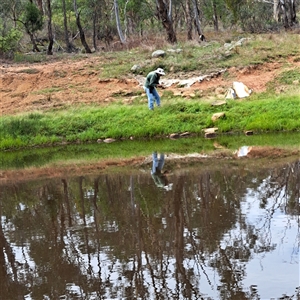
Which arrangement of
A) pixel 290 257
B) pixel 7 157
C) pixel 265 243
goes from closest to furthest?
pixel 290 257, pixel 265 243, pixel 7 157

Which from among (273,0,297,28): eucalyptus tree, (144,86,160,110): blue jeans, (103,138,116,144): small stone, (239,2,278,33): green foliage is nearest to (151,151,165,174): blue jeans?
(103,138,116,144): small stone

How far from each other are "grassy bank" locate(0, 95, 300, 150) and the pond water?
19.8 feet

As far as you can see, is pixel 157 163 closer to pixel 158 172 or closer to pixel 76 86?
pixel 158 172

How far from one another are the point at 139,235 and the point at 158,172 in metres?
4.26

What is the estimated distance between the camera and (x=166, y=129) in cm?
1728

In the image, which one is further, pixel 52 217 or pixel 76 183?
pixel 76 183

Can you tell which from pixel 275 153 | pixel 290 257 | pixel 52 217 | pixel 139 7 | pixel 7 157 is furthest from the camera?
pixel 139 7

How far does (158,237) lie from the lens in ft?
23.2

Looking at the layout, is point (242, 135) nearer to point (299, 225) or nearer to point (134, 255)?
point (299, 225)

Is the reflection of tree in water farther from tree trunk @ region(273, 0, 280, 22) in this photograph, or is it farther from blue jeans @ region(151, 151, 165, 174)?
tree trunk @ region(273, 0, 280, 22)

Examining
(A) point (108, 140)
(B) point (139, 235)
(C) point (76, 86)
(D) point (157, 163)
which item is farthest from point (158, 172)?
(C) point (76, 86)

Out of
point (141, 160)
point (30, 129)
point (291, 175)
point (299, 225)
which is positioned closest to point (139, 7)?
point (30, 129)

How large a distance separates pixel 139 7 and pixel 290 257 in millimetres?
35877

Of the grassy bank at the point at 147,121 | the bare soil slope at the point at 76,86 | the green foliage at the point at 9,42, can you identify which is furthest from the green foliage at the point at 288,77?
the green foliage at the point at 9,42
